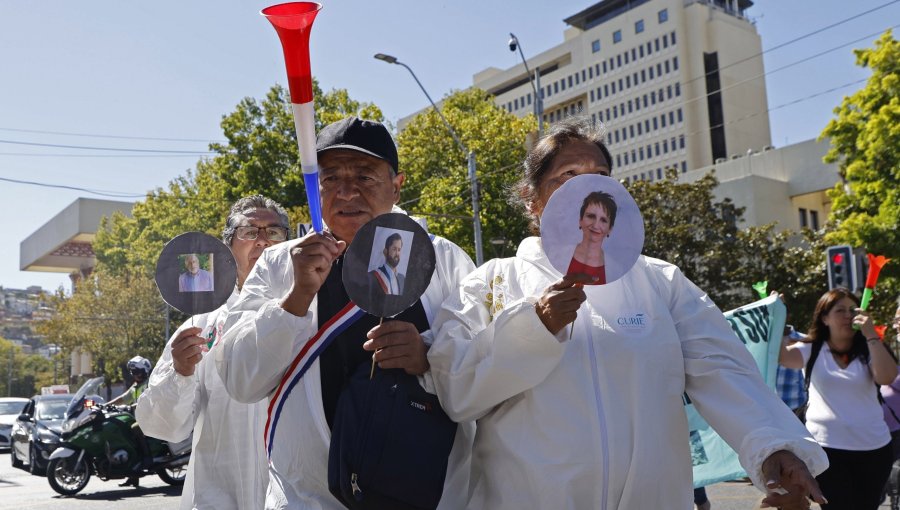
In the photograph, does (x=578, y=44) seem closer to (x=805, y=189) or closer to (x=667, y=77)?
(x=667, y=77)

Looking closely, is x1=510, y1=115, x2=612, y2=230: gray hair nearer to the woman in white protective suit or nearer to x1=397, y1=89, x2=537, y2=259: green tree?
the woman in white protective suit

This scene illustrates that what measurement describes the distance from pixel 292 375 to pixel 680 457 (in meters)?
1.10

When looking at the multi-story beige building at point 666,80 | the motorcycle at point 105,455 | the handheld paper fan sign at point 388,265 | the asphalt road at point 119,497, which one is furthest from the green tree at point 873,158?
the multi-story beige building at point 666,80

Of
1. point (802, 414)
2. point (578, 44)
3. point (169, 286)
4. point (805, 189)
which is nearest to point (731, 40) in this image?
point (578, 44)

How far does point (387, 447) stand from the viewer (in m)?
2.43

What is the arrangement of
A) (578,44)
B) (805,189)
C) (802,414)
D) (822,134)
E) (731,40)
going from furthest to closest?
(578,44), (731,40), (805,189), (822,134), (802,414)

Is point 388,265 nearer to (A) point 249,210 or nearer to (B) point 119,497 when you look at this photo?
(A) point 249,210

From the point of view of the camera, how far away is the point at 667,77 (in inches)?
3836

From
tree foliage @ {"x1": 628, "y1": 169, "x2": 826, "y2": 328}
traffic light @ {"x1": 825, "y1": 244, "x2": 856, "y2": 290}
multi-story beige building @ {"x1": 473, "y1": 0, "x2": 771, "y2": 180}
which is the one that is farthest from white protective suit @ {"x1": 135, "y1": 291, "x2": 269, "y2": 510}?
multi-story beige building @ {"x1": 473, "y1": 0, "x2": 771, "y2": 180}

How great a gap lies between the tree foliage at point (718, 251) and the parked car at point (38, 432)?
1737cm

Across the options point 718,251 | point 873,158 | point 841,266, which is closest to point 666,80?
point 718,251

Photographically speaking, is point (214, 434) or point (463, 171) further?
point (463, 171)

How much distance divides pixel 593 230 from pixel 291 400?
0.99 metres

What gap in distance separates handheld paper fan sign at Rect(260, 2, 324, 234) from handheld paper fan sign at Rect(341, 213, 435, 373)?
0.34 metres
